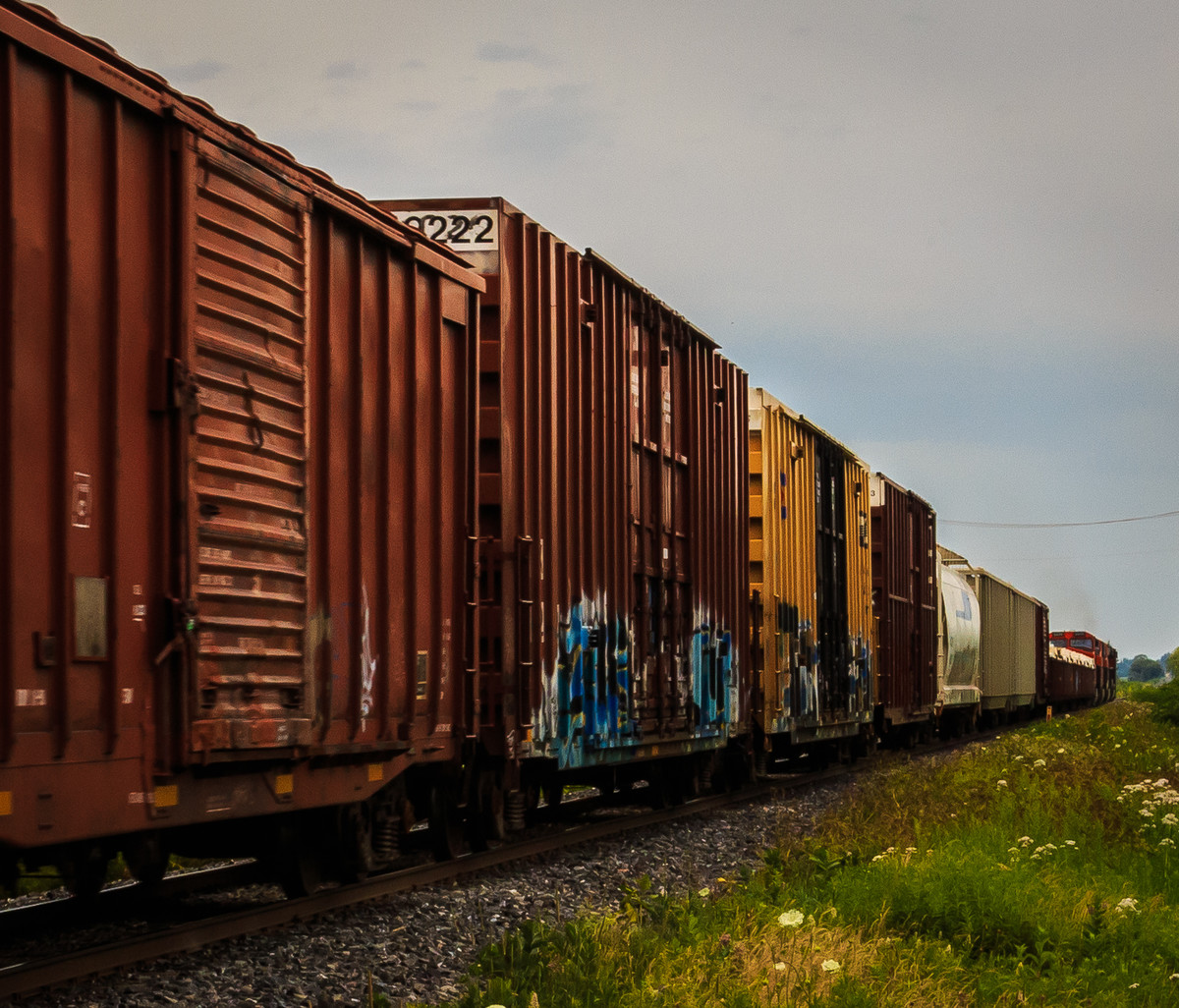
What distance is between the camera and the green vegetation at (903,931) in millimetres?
5863

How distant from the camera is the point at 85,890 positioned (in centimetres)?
765

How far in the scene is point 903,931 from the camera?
7.16 meters

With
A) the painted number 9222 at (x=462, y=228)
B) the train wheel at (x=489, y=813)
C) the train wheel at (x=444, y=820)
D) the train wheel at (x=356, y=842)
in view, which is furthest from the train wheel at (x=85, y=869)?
the painted number 9222 at (x=462, y=228)

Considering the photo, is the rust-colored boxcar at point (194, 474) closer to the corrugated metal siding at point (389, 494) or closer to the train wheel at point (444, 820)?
the corrugated metal siding at point (389, 494)

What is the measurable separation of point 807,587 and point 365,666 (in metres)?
11.5

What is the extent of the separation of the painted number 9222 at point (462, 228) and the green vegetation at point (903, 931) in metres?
4.67

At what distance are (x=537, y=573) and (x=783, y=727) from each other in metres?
7.50

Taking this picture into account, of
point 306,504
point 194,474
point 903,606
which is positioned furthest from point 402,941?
point 903,606

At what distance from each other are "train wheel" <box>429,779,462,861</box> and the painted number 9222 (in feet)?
12.3

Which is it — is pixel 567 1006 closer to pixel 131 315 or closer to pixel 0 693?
pixel 0 693

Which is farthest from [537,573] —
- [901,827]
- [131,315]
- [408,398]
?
[131,315]

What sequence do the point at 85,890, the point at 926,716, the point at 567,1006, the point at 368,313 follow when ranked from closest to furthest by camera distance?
the point at 567,1006 → the point at 85,890 → the point at 368,313 → the point at 926,716

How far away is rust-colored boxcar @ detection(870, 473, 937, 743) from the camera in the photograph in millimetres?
23922

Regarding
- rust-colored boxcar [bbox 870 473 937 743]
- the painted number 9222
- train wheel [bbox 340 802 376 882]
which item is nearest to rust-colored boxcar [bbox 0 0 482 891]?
train wheel [bbox 340 802 376 882]
